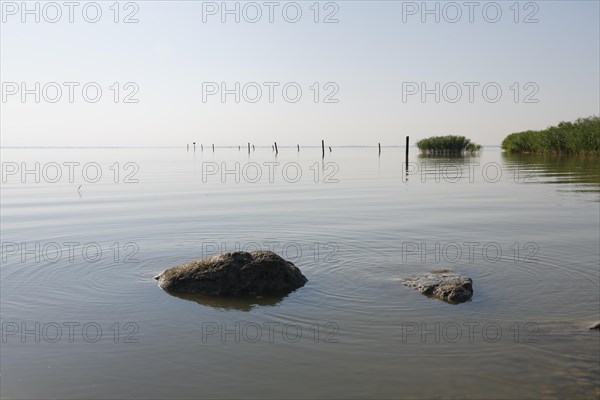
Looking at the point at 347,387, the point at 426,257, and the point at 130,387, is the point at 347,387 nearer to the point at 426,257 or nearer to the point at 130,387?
the point at 130,387

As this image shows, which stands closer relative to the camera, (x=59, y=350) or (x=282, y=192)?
(x=59, y=350)

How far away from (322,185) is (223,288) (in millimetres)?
23814

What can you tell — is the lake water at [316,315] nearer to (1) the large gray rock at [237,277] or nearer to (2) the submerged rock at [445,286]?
(2) the submerged rock at [445,286]

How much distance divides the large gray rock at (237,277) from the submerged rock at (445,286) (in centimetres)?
213

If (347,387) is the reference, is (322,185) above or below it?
above

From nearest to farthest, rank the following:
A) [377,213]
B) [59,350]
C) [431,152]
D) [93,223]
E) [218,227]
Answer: [59,350] → [218,227] → [93,223] → [377,213] → [431,152]

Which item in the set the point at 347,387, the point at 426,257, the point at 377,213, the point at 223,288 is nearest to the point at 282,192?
the point at 377,213

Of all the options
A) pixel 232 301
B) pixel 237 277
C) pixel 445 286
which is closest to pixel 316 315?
pixel 232 301

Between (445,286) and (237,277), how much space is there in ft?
11.8

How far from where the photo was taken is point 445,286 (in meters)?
8.99

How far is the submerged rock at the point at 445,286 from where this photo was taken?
8711 mm

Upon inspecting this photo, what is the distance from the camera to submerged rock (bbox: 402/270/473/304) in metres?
8.71

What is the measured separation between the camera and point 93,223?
18.2m

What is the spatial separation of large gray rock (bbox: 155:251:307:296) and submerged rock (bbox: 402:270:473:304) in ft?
6.99
